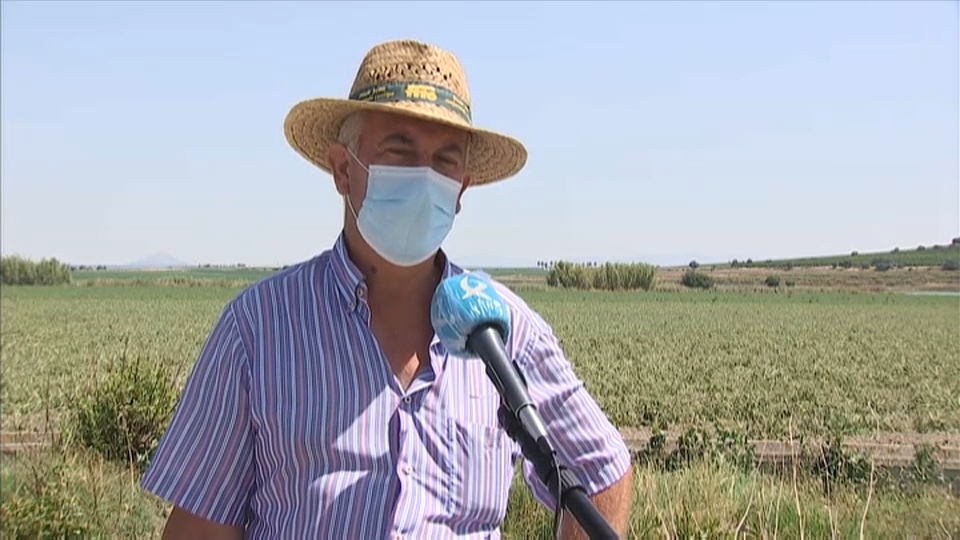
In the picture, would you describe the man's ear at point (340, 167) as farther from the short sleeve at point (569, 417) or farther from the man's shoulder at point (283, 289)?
the short sleeve at point (569, 417)

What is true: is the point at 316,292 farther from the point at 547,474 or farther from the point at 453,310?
the point at 547,474

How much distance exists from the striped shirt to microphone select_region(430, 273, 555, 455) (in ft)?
1.10

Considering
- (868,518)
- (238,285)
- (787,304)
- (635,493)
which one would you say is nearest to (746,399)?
(868,518)

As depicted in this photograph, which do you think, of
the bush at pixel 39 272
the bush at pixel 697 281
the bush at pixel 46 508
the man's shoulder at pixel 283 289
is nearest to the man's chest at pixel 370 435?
the man's shoulder at pixel 283 289

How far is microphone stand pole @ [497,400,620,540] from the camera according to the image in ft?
3.70

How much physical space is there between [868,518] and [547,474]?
4.45 metres

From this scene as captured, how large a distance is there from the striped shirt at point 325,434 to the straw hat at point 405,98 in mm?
380

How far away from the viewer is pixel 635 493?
14.8ft

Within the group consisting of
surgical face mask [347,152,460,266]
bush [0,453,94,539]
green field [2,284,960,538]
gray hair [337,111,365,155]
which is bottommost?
green field [2,284,960,538]

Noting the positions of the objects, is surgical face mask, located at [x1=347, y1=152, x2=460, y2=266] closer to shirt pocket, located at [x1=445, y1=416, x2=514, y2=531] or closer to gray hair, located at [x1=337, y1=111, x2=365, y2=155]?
gray hair, located at [x1=337, y1=111, x2=365, y2=155]

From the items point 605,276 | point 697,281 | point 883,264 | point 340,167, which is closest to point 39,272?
point 605,276

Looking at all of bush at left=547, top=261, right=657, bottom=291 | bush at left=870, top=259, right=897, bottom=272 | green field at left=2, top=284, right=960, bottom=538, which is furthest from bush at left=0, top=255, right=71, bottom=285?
bush at left=870, top=259, right=897, bottom=272

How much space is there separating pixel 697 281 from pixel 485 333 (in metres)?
54.6

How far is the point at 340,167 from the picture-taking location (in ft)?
6.51
